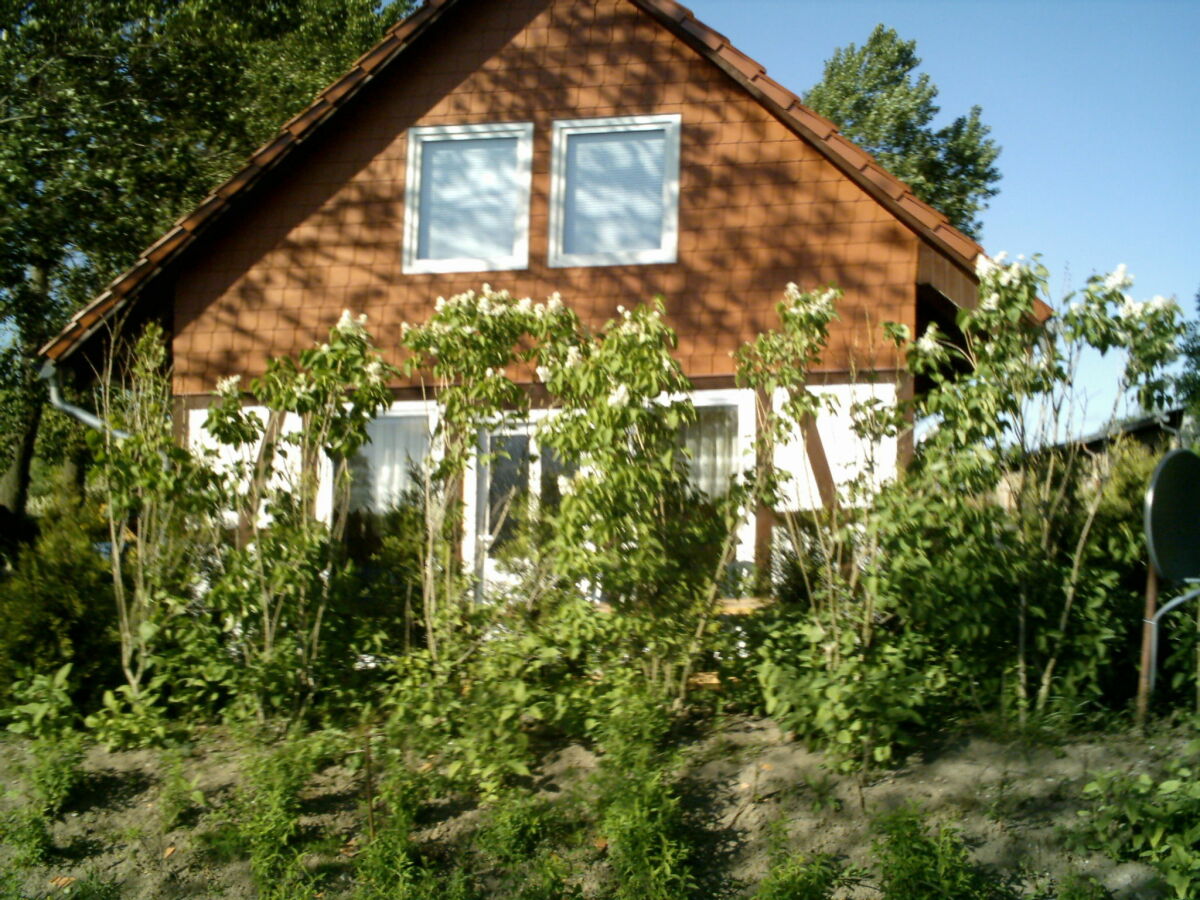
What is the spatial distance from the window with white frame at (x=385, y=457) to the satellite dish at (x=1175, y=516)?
6055 mm

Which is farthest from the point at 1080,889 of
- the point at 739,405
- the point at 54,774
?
the point at 54,774

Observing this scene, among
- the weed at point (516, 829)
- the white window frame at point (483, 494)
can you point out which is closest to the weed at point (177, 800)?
the weed at point (516, 829)

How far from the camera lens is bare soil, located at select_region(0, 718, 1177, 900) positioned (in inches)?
229

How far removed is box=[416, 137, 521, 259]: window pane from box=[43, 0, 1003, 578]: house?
0.06 ft

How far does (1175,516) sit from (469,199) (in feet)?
21.4

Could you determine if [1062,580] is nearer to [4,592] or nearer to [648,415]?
[648,415]

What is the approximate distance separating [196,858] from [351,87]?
662 centimetres

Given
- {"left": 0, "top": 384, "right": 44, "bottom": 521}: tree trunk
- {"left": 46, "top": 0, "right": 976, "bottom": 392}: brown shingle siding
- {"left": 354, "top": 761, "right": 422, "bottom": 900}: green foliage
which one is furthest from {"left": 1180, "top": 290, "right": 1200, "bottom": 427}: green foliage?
{"left": 0, "top": 384, "right": 44, "bottom": 521}: tree trunk

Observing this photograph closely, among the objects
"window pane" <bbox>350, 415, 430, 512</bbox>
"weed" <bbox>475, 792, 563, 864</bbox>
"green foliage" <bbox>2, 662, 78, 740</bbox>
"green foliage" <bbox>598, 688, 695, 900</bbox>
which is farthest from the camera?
"window pane" <bbox>350, 415, 430, 512</bbox>

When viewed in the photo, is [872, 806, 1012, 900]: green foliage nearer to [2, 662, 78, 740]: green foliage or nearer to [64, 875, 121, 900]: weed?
[64, 875, 121, 900]: weed

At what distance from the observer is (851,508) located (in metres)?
6.94

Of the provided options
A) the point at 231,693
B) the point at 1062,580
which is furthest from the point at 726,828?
the point at 231,693

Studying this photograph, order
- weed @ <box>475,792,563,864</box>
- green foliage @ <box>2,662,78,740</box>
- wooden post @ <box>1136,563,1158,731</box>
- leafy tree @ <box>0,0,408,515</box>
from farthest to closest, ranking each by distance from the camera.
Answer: leafy tree @ <box>0,0,408,515</box>
green foliage @ <box>2,662,78,740</box>
wooden post @ <box>1136,563,1158,731</box>
weed @ <box>475,792,563,864</box>

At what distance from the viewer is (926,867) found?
5469 mm
